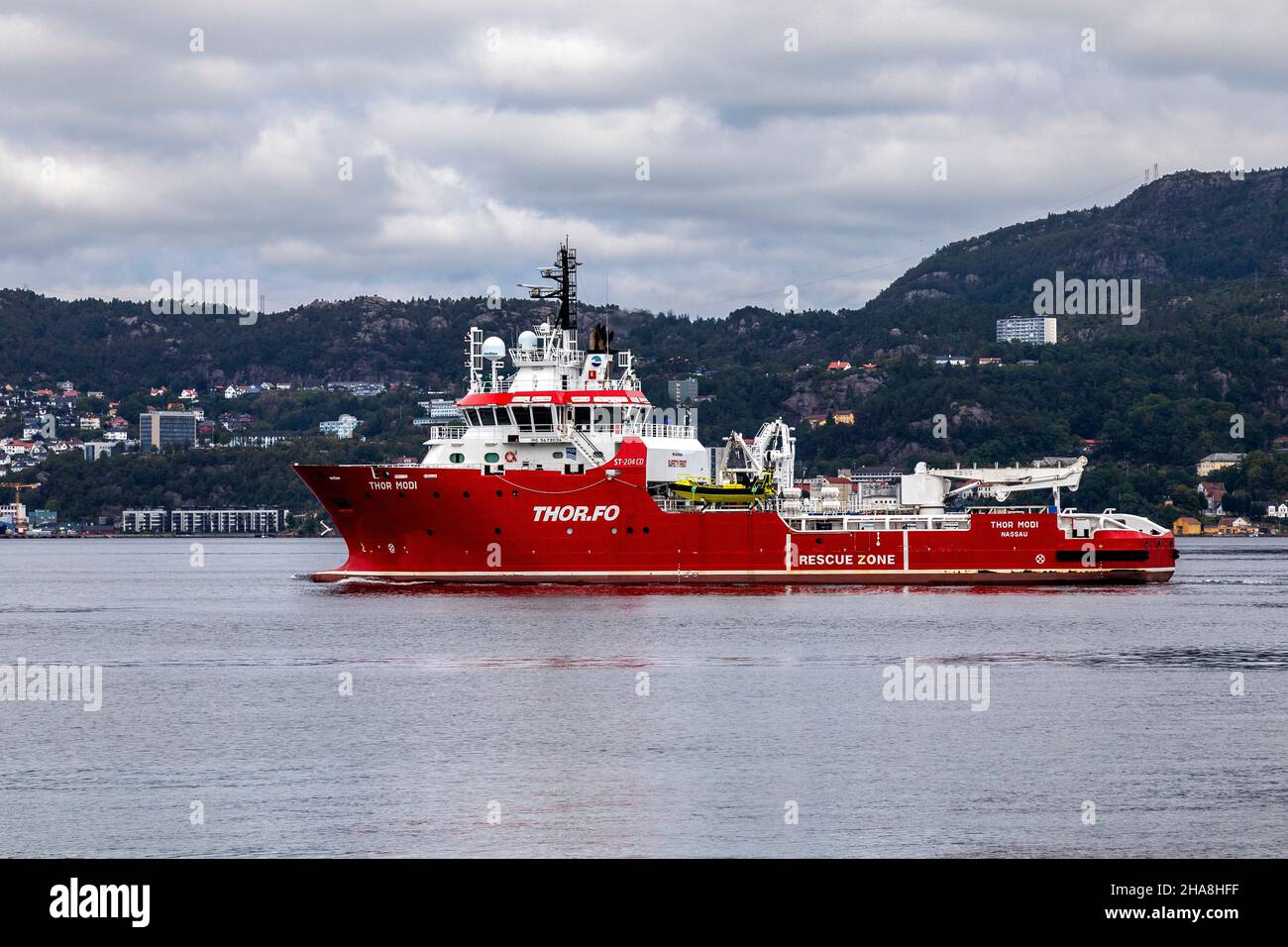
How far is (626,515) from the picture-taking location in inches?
2211

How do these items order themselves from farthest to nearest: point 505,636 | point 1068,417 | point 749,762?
point 1068,417 → point 505,636 → point 749,762

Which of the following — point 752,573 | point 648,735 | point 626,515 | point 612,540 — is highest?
point 626,515

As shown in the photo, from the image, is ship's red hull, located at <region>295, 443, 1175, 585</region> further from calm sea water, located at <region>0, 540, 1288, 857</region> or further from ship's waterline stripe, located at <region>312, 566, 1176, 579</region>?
calm sea water, located at <region>0, 540, 1288, 857</region>

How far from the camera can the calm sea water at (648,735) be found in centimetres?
2162

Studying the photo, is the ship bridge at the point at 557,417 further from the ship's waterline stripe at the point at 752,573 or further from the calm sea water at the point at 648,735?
the calm sea water at the point at 648,735

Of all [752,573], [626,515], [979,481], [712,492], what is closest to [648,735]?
[626,515]

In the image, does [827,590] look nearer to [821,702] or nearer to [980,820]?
[821,702]

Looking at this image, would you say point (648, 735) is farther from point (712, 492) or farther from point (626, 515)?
point (712, 492)

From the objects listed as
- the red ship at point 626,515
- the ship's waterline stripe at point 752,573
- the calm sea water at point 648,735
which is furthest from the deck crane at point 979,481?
the calm sea water at point 648,735

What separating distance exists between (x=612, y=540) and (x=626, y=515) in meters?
0.98

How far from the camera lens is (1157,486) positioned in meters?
158

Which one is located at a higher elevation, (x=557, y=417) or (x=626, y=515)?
(x=557, y=417)

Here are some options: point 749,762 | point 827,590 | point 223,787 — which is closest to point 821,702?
point 749,762
